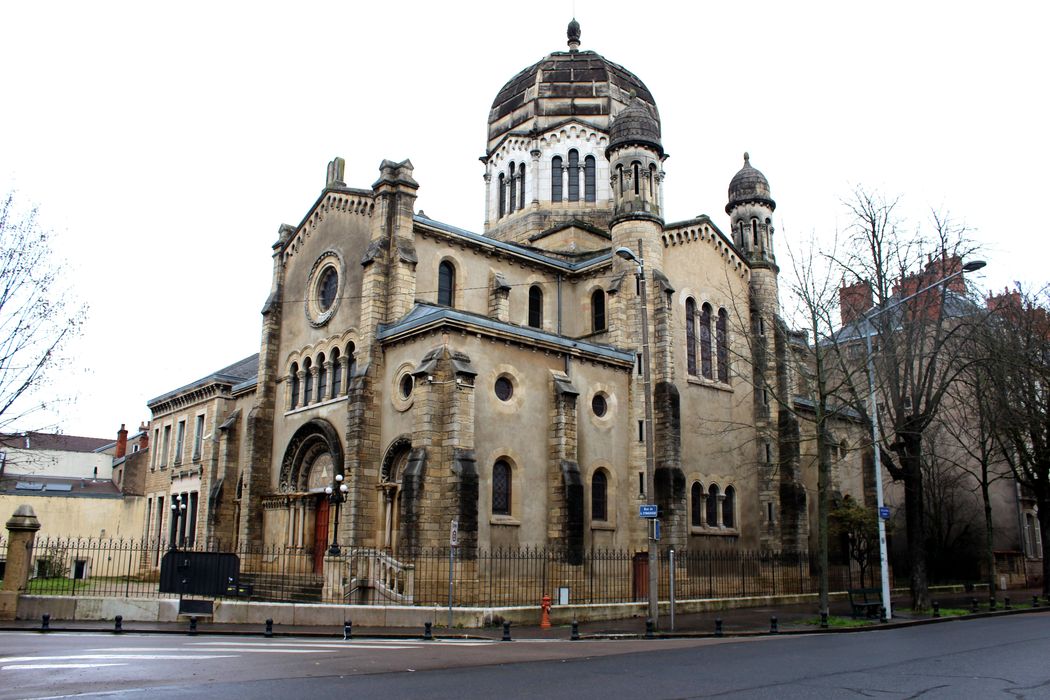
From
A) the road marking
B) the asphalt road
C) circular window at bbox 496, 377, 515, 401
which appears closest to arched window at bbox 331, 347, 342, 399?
circular window at bbox 496, 377, 515, 401

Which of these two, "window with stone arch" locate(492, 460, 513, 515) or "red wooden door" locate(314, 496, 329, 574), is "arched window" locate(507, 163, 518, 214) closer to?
"red wooden door" locate(314, 496, 329, 574)

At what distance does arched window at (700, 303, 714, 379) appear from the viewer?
35000 mm

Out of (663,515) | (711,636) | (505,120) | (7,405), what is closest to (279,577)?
(7,405)

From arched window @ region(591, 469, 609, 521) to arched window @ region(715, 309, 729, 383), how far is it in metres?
8.31

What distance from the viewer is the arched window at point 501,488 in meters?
26.5

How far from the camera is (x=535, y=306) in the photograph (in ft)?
115

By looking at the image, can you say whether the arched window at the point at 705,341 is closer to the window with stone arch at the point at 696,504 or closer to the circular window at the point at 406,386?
the window with stone arch at the point at 696,504

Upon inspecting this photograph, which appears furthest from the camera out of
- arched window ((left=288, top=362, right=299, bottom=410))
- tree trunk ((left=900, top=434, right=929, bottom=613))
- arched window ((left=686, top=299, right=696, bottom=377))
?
arched window ((left=686, top=299, right=696, bottom=377))

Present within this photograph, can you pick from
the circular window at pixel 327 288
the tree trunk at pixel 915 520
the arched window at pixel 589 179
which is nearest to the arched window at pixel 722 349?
the tree trunk at pixel 915 520

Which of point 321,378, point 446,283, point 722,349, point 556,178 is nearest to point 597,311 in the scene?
point 722,349

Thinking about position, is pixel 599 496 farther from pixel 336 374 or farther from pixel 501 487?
pixel 336 374

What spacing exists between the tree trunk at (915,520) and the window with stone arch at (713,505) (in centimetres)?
756

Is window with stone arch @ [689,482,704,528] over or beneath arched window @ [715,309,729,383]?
beneath

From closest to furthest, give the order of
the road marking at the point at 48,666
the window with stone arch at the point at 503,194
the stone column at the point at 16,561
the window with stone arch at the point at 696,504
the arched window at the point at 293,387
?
the road marking at the point at 48,666 → the stone column at the point at 16,561 → the window with stone arch at the point at 696,504 → the arched window at the point at 293,387 → the window with stone arch at the point at 503,194
